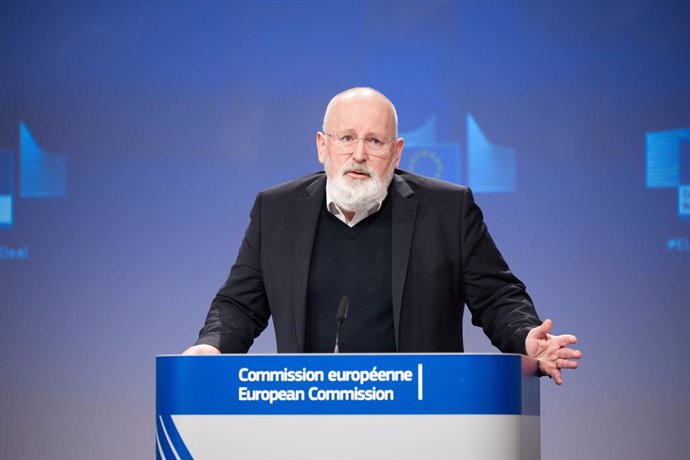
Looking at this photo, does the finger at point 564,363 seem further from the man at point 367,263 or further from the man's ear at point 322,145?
the man's ear at point 322,145

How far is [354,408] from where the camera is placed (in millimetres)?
2244

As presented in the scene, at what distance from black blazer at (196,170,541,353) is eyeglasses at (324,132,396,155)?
23cm

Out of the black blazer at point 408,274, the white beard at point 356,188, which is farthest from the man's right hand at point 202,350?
the white beard at point 356,188

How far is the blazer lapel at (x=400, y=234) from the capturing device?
3.25 m

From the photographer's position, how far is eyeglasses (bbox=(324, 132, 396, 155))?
3.37 metres

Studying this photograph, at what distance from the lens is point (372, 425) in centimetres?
224

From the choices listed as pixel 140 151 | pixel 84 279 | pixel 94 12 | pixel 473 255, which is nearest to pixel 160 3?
pixel 94 12

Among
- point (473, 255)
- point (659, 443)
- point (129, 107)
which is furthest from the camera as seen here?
point (129, 107)

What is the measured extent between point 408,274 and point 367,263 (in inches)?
7.2

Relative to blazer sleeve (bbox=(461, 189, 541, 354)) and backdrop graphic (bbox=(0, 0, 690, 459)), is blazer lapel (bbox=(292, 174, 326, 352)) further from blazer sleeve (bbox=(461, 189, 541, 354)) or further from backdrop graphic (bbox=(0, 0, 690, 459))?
backdrop graphic (bbox=(0, 0, 690, 459))

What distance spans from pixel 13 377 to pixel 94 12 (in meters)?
2.30

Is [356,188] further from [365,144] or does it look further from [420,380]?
[420,380]

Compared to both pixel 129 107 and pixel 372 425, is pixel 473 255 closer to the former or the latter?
pixel 372 425

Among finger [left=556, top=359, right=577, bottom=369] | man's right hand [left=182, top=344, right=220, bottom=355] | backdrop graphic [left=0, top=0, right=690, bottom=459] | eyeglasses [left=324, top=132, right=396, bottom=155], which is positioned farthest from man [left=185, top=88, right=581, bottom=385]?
backdrop graphic [left=0, top=0, right=690, bottom=459]
